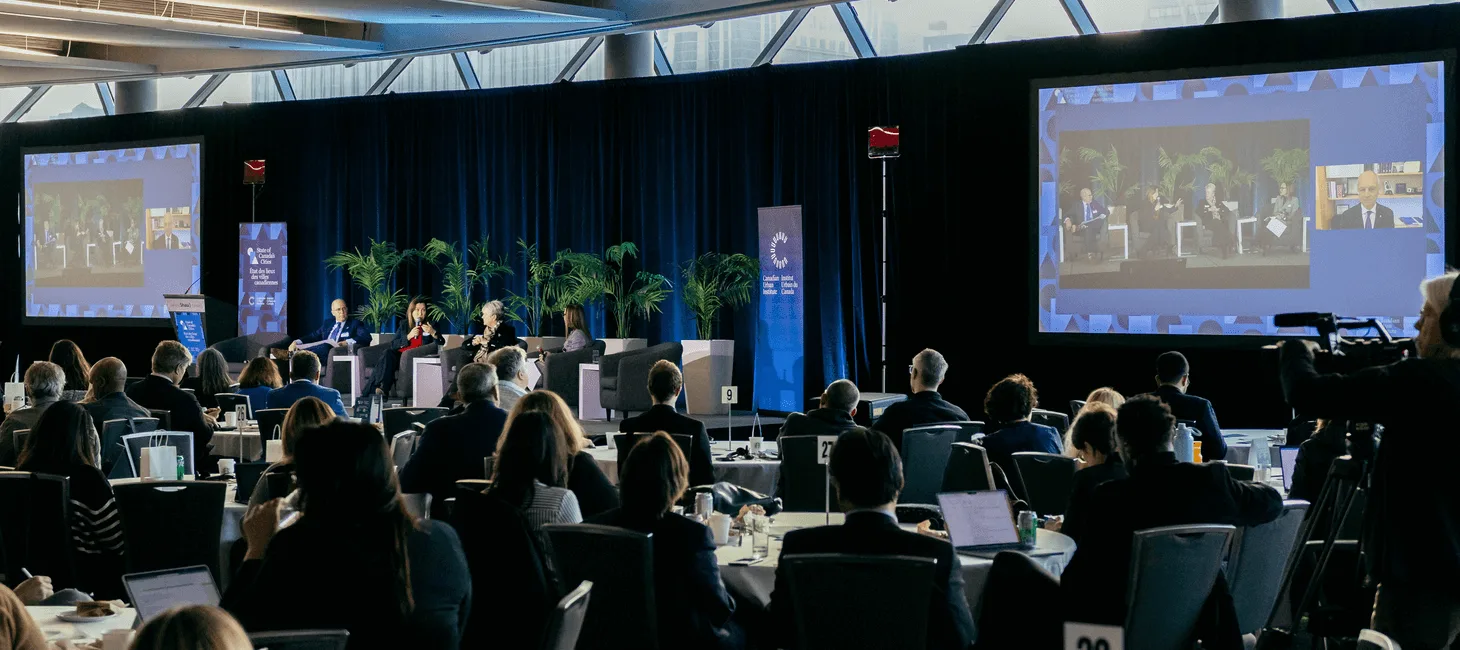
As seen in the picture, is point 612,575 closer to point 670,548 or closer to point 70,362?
point 670,548

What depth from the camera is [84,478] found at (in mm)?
5020

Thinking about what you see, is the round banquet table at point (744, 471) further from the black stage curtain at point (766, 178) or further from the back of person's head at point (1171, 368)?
the black stage curtain at point (766, 178)

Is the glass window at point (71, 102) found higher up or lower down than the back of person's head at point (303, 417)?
higher up

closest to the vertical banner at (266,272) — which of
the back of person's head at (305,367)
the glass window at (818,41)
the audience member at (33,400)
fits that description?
the glass window at (818,41)

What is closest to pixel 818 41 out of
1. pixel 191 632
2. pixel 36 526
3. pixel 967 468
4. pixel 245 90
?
pixel 245 90

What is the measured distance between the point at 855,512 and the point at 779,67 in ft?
34.1

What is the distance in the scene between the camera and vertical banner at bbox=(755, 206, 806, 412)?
12.8 m

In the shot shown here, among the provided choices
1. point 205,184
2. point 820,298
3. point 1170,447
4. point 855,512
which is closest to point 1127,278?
point 820,298

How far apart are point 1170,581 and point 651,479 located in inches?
54.1

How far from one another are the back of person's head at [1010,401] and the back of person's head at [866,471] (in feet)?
9.14

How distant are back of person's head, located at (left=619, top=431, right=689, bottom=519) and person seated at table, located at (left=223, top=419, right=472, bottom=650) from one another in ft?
2.99

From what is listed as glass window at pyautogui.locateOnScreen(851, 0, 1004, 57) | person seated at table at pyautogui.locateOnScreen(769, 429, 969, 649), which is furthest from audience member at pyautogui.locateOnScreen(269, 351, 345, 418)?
glass window at pyautogui.locateOnScreen(851, 0, 1004, 57)

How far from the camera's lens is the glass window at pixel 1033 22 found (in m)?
12.2

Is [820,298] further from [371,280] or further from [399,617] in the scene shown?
[399,617]
